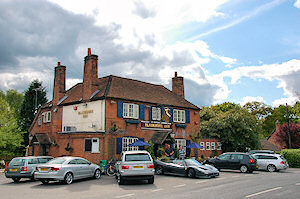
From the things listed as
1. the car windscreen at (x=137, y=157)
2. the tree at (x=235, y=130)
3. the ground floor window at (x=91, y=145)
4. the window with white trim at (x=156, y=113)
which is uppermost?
the window with white trim at (x=156, y=113)

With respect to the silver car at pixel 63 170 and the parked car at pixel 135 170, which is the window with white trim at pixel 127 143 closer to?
the silver car at pixel 63 170

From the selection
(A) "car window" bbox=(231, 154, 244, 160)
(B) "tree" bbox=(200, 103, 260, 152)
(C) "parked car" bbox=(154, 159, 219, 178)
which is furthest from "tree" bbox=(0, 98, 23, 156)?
(A) "car window" bbox=(231, 154, 244, 160)

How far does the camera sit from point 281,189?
12672mm

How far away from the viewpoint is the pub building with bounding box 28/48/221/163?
77.8ft

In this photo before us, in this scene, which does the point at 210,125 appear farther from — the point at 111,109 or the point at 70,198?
the point at 70,198

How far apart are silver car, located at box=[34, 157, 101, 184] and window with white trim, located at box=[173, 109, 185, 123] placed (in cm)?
1432

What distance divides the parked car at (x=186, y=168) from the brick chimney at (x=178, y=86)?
1450 centimetres

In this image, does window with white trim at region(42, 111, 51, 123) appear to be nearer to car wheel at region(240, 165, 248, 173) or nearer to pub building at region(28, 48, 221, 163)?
pub building at region(28, 48, 221, 163)

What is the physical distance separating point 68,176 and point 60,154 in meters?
11.0

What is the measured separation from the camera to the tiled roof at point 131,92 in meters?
25.5

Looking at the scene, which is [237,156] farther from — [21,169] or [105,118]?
[21,169]

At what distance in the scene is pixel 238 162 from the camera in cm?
2122

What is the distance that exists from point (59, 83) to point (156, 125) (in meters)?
10.7

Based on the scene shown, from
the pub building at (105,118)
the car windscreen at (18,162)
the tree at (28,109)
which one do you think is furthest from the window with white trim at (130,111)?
the tree at (28,109)
